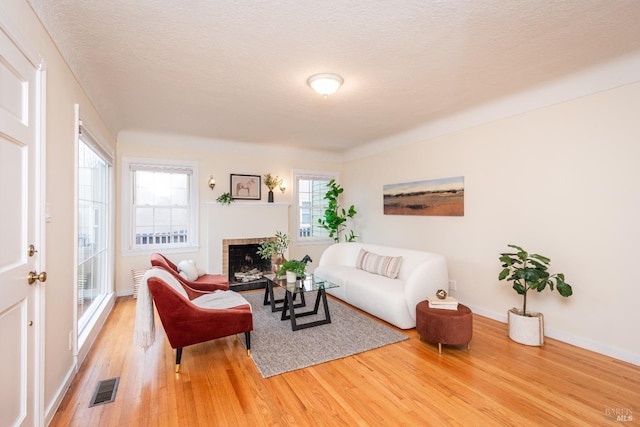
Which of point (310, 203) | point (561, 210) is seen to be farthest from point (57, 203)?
point (310, 203)

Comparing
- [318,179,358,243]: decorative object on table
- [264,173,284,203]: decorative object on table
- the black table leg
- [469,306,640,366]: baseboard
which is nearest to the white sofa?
the black table leg

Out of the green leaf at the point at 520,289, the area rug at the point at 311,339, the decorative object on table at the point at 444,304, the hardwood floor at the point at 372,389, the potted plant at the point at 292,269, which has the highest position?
the potted plant at the point at 292,269

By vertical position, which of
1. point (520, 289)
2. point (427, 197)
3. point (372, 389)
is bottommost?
point (372, 389)

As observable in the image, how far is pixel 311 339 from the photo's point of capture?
323cm

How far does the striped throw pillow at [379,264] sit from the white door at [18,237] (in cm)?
361

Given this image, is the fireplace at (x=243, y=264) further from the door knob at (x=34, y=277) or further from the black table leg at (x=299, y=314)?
the door knob at (x=34, y=277)

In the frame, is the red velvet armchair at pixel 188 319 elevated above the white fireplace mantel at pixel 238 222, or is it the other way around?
the white fireplace mantel at pixel 238 222

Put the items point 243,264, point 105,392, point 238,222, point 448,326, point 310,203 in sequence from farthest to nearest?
point 310,203
point 243,264
point 238,222
point 448,326
point 105,392

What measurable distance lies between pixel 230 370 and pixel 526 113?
4157 millimetres

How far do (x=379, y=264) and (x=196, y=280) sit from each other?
8.78 feet

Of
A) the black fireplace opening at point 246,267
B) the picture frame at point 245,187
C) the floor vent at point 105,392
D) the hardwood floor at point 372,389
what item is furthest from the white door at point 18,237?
the picture frame at point 245,187

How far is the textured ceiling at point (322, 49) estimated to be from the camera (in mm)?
2037

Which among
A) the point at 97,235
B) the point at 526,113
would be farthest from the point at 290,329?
the point at 526,113

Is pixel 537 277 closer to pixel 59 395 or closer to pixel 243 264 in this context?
pixel 59 395
